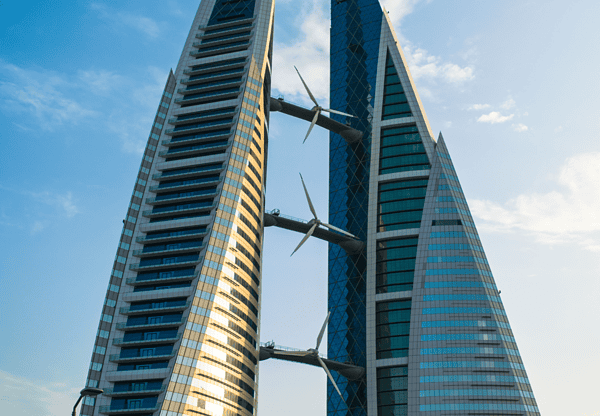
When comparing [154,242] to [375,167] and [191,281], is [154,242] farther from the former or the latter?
[375,167]

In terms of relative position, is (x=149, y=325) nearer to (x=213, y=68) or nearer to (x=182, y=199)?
(x=182, y=199)

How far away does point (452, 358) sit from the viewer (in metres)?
125

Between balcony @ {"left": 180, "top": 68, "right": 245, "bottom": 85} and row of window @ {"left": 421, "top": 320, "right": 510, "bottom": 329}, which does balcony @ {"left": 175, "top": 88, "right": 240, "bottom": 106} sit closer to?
balcony @ {"left": 180, "top": 68, "right": 245, "bottom": 85}

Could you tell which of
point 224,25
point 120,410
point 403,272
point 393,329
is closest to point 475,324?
point 393,329

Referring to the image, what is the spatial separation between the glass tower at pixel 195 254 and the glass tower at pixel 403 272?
22689 millimetres

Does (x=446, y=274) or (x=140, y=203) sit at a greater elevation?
(x=140, y=203)

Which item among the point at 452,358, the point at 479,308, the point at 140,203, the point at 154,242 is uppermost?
the point at 140,203

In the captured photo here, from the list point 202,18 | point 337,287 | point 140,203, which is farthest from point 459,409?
point 202,18

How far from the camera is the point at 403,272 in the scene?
143125 millimetres

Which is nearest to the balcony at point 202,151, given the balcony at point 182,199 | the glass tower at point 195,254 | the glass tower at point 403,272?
the glass tower at point 195,254

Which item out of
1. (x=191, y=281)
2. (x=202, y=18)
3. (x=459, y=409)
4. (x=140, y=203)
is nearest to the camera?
(x=459, y=409)

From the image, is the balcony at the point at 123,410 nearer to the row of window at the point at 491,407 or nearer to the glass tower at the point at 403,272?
the glass tower at the point at 403,272

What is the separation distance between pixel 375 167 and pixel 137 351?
68519 millimetres

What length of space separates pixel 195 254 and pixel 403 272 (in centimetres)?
4476
